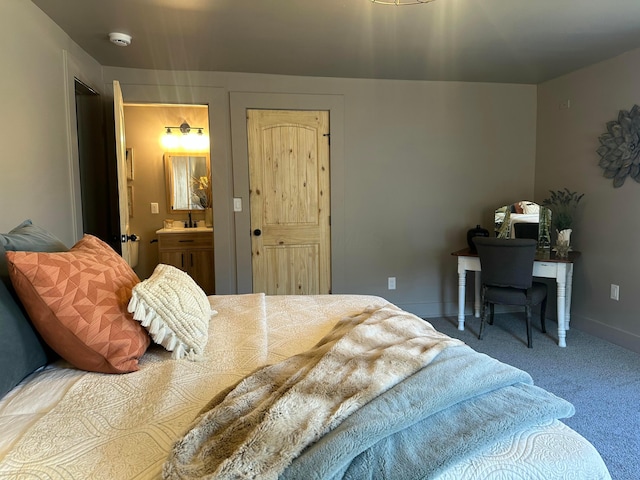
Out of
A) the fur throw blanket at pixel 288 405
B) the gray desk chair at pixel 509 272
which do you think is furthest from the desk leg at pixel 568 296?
the fur throw blanket at pixel 288 405

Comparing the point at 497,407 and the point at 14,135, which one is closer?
the point at 497,407

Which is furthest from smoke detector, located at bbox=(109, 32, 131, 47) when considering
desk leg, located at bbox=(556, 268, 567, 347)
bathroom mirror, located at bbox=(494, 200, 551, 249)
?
desk leg, located at bbox=(556, 268, 567, 347)

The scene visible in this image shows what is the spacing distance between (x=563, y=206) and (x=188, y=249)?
12.0 ft

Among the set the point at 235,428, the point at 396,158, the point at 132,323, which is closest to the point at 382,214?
the point at 396,158

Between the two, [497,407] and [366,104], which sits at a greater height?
[366,104]

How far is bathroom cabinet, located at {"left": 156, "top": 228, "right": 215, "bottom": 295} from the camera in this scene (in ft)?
13.6

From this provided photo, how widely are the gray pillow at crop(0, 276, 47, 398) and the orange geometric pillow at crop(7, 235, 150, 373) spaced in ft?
0.10

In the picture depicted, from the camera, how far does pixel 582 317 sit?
141 inches

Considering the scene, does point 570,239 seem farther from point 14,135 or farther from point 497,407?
point 14,135

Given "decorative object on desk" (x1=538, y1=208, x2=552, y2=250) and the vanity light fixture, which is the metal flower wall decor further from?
the vanity light fixture

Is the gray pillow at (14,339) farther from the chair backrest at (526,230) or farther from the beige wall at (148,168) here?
the chair backrest at (526,230)

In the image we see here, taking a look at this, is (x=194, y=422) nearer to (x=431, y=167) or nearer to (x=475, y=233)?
(x=475, y=233)

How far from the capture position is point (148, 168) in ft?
14.5

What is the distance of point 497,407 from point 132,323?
107 cm
